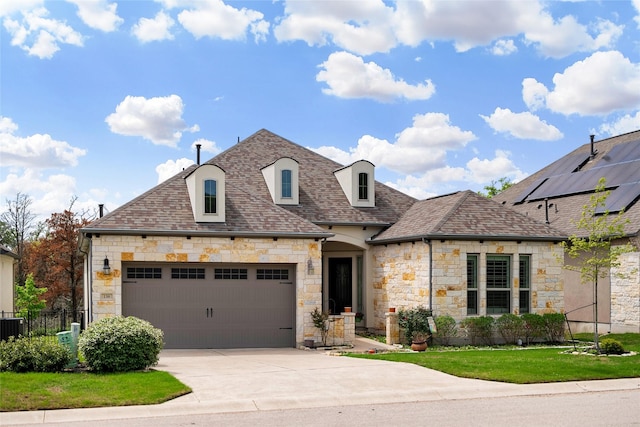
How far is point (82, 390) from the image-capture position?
12.2m

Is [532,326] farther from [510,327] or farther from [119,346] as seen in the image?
[119,346]

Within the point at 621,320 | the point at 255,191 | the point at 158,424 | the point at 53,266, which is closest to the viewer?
the point at 158,424

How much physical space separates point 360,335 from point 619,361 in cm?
941

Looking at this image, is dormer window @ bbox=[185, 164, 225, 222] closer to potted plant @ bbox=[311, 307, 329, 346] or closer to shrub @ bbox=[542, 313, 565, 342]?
potted plant @ bbox=[311, 307, 329, 346]

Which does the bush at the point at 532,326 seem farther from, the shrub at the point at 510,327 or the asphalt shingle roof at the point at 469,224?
the asphalt shingle roof at the point at 469,224

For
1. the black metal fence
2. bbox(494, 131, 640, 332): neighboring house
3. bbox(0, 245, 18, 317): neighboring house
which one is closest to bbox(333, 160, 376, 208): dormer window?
bbox(494, 131, 640, 332): neighboring house

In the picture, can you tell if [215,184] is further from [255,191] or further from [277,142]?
[277,142]

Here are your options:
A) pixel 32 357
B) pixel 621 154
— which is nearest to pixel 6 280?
pixel 32 357

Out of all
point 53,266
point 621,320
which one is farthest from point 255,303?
point 53,266

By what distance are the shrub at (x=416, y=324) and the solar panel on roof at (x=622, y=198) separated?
27.8 ft

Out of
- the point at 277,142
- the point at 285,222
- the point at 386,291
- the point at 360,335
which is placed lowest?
the point at 360,335

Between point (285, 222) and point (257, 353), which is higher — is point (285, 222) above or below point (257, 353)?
above

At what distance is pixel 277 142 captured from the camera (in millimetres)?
27844

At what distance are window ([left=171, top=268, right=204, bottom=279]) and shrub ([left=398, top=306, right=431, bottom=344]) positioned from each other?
19.0ft
